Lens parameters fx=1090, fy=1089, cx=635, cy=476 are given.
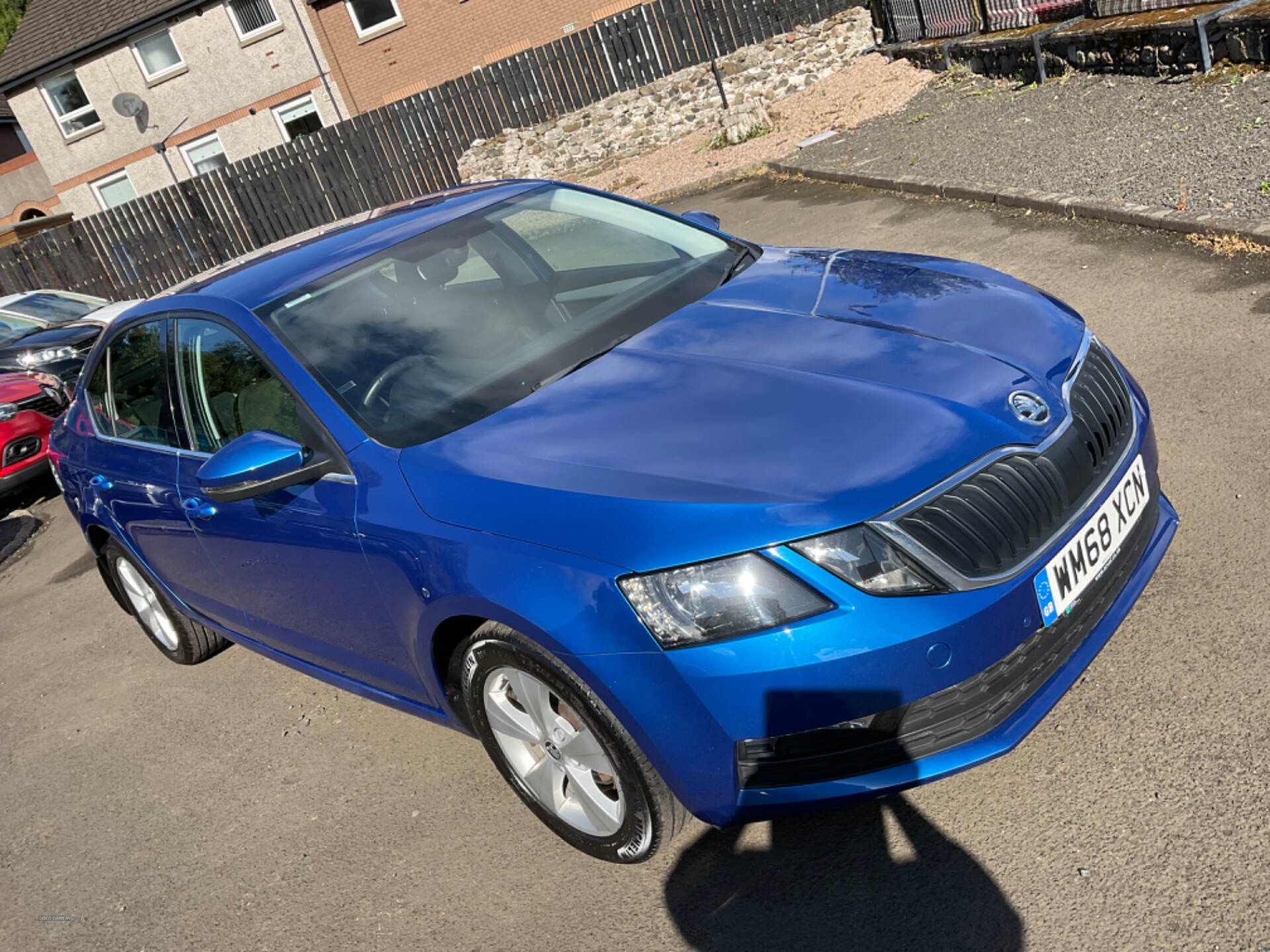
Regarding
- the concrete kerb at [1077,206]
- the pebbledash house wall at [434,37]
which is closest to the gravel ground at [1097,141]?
the concrete kerb at [1077,206]

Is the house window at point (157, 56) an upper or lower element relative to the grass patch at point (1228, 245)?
upper

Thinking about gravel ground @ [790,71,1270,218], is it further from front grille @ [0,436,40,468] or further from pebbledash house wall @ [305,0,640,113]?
pebbledash house wall @ [305,0,640,113]

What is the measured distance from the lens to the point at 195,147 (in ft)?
102

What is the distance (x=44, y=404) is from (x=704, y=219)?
796 centimetres

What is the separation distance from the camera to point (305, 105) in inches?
1176

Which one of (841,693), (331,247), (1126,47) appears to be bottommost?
(1126,47)

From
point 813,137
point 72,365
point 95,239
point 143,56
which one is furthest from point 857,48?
point 143,56

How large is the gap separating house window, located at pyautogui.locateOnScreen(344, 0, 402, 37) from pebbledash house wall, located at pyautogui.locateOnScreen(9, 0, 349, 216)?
1330 millimetres

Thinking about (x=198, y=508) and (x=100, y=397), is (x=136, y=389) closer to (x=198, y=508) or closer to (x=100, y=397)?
(x=100, y=397)

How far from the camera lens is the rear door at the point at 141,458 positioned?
172 inches

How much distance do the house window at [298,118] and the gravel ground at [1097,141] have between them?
20674mm

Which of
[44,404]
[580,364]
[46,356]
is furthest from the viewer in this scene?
[46,356]

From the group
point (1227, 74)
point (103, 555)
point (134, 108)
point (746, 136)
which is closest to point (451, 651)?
point (103, 555)

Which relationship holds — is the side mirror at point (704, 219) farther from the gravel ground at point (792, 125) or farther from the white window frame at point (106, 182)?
the white window frame at point (106, 182)
